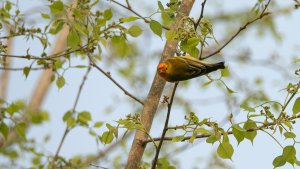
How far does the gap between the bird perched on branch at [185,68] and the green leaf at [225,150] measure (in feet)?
0.98

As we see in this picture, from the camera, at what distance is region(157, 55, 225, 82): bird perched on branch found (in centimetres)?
204

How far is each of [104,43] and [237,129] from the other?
86cm

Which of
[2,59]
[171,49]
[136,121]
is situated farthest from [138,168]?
[2,59]

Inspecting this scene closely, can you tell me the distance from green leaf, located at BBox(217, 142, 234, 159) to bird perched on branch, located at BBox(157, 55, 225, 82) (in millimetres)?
299

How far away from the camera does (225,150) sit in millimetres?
1977

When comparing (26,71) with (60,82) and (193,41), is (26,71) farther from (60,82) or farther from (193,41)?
(193,41)

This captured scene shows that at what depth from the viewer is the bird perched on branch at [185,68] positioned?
2045 millimetres

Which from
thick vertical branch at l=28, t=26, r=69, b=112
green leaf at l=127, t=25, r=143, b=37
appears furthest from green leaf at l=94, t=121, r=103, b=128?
thick vertical branch at l=28, t=26, r=69, b=112

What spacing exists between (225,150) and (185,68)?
368mm

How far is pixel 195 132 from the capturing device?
1.94m

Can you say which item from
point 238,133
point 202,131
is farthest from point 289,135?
point 202,131

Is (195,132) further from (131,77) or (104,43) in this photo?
(131,77)

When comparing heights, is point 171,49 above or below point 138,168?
above

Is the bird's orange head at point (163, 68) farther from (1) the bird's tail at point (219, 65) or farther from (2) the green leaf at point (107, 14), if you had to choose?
(2) the green leaf at point (107, 14)
